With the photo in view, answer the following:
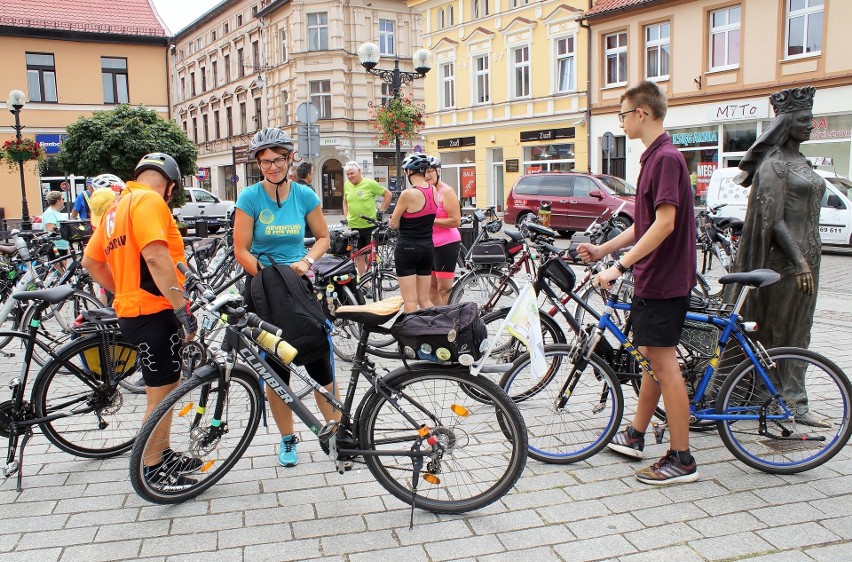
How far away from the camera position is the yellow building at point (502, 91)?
28328 mm

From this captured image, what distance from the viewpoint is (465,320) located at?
11.0 feet

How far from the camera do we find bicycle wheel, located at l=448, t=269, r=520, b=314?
6156 millimetres

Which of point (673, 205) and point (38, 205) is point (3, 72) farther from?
point (673, 205)

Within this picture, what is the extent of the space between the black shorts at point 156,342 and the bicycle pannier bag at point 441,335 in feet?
4.16

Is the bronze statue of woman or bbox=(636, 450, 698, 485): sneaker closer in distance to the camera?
bbox=(636, 450, 698, 485): sneaker

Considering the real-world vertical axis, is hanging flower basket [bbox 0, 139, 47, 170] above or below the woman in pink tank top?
above

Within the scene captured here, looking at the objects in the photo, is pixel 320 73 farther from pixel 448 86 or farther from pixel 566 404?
pixel 566 404

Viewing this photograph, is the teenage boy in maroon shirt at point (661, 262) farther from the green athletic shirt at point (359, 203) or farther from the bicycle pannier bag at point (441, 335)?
the green athletic shirt at point (359, 203)

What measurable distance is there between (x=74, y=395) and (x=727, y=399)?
11.9 feet

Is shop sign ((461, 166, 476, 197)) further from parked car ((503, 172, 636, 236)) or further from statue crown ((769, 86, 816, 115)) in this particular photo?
statue crown ((769, 86, 816, 115))

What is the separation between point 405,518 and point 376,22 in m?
42.9

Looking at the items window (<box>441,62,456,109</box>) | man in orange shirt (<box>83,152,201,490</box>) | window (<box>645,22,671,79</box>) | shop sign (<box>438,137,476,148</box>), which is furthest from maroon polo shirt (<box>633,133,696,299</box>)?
window (<box>441,62,456,109</box>)

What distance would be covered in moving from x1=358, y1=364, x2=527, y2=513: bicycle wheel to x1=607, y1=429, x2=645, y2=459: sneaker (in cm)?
95

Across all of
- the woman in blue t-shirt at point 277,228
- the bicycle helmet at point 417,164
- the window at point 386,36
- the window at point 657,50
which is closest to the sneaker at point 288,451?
the woman in blue t-shirt at point 277,228
